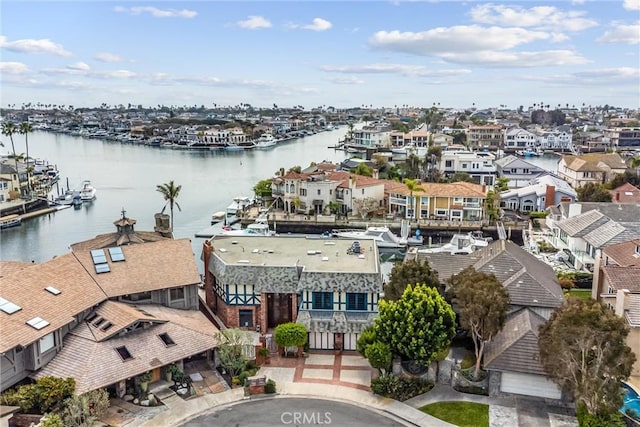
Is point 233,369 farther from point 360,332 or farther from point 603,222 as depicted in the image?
point 603,222

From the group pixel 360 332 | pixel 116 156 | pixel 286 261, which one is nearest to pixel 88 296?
pixel 286 261

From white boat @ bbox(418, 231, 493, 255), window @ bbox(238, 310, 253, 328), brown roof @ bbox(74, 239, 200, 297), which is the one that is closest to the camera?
brown roof @ bbox(74, 239, 200, 297)

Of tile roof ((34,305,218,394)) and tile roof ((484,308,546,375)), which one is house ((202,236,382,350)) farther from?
tile roof ((484,308,546,375))

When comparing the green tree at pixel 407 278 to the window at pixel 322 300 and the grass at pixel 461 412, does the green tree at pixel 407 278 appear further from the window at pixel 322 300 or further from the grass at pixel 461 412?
the grass at pixel 461 412

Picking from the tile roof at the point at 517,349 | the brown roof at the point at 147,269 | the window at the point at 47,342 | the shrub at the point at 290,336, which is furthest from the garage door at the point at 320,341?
the window at the point at 47,342

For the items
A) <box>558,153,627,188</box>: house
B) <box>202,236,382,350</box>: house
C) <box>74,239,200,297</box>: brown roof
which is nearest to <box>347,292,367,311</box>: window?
<box>202,236,382,350</box>: house
